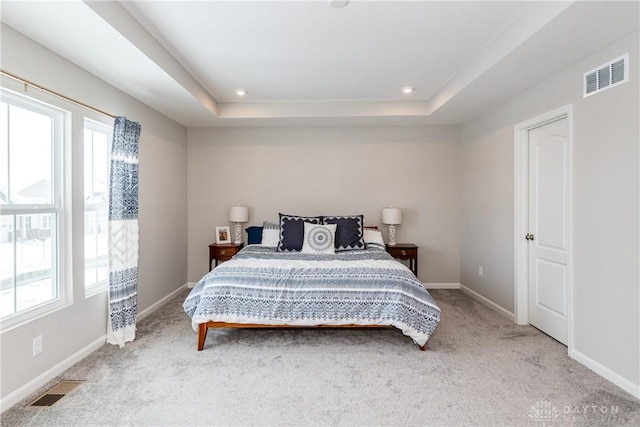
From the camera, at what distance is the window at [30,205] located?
6.52 ft

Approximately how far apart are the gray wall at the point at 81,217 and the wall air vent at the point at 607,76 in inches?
151

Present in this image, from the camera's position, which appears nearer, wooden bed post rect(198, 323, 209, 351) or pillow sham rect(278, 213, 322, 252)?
wooden bed post rect(198, 323, 209, 351)

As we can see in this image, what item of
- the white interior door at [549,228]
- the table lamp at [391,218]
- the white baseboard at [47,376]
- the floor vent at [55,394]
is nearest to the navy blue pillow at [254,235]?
the table lamp at [391,218]

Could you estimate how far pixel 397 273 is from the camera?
2672 mm

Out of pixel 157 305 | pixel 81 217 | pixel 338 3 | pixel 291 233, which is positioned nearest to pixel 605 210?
pixel 338 3

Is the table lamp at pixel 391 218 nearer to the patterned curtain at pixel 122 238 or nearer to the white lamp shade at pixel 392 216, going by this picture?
the white lamp shade at pixel 392 216

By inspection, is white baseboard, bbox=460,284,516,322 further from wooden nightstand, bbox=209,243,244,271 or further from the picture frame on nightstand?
the picture frame on nightstand

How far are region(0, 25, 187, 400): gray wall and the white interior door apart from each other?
3890mm

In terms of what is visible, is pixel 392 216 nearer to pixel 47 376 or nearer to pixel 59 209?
pixel 59 209

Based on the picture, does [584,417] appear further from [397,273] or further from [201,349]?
[201,349]

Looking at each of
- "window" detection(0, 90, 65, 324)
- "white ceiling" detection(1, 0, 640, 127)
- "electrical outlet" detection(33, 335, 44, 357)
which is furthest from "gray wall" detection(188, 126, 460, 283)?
"electrical outlet" detection(33, 335, 44, 357)

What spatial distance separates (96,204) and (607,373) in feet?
13.5

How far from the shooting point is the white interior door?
2.70 meters

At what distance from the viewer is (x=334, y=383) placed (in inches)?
84.3
